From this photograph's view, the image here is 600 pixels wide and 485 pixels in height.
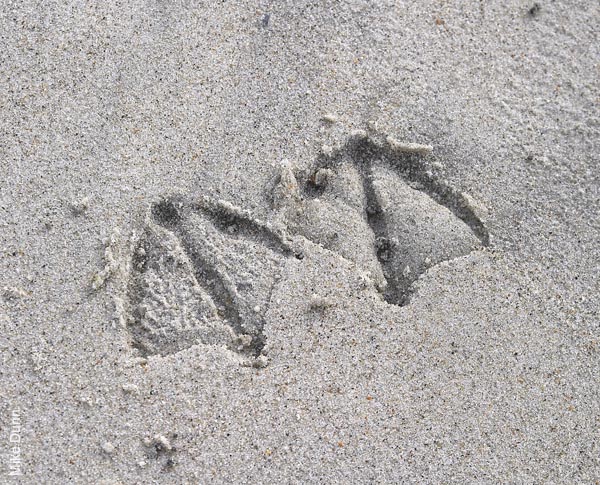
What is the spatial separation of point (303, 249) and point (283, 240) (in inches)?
3.0

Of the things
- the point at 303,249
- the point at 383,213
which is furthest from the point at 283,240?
the point at 383,213

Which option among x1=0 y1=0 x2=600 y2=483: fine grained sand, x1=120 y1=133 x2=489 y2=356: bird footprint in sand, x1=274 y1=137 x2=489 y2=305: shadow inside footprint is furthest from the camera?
x1=274 y1=137 x2=489 y2=305: shadow inside footprint

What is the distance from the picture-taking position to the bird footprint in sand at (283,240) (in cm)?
234

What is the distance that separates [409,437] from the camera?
2238mm

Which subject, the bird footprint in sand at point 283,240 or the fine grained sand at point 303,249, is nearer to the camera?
the fine grained sand at point 303,249

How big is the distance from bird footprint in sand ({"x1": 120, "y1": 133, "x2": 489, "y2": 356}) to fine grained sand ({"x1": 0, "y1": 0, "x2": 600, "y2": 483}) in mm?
22

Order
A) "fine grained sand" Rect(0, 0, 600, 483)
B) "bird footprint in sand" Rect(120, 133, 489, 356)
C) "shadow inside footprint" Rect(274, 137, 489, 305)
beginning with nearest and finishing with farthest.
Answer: "fine grained sand" Rect(0, 0, 600, 483), "bird footprint in sand" Rect(120, 133, 489, 356), "shadow inside footprint" Rect(274, 137, 489, 305)

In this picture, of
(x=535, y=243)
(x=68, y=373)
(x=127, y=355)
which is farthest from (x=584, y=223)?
(x=68, y=373)

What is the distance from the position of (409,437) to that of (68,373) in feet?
3.60

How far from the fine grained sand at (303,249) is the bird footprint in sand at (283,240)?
0.02 m

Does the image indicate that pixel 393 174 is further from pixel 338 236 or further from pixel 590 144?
pixel 590 144

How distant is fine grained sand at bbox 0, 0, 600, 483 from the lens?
220 cm

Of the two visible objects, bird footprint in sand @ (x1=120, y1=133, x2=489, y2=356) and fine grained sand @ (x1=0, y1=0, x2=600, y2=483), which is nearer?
fine grained sand @ (x1=0, y1=0, x2=600, y2=483)

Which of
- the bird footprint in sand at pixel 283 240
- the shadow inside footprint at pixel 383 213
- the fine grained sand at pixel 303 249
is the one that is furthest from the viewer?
the shadow inside footprint at pixel 383 213
